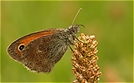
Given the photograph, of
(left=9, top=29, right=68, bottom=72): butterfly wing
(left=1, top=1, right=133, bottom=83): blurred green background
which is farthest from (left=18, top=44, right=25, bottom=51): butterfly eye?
(left=1, top=1, right=133, bottom=83): blurred green background

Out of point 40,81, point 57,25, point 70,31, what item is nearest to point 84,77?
point 70,31

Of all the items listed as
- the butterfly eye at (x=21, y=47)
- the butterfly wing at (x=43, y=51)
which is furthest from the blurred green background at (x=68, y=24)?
the butterfly eye at (x=21, y=47)

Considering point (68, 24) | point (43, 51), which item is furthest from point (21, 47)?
point (68, 24)

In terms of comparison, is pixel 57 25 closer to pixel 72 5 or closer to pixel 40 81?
pixel 72 5

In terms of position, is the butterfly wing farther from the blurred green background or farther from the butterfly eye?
the blurred green background

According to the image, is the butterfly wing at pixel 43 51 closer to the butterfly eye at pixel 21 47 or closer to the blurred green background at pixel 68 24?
the butterfly eye at pixel 21 47

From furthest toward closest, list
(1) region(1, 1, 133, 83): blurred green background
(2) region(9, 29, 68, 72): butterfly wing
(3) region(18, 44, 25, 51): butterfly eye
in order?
(1) region(1, 1, 133, 83): blurred green background
(3) region(18, 44, 25, 51): butterfly eye
(2) region(9, 29, 68, 72): butterfly wing

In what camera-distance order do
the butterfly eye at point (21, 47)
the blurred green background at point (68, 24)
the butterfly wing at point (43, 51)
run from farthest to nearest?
1. the blurred green background at point (68, 24)
2. the butterfly eye at point (21, 47)
3. the butterfly wing at point (43, 51)

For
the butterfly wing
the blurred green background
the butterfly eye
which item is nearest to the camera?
the butterfly wing
